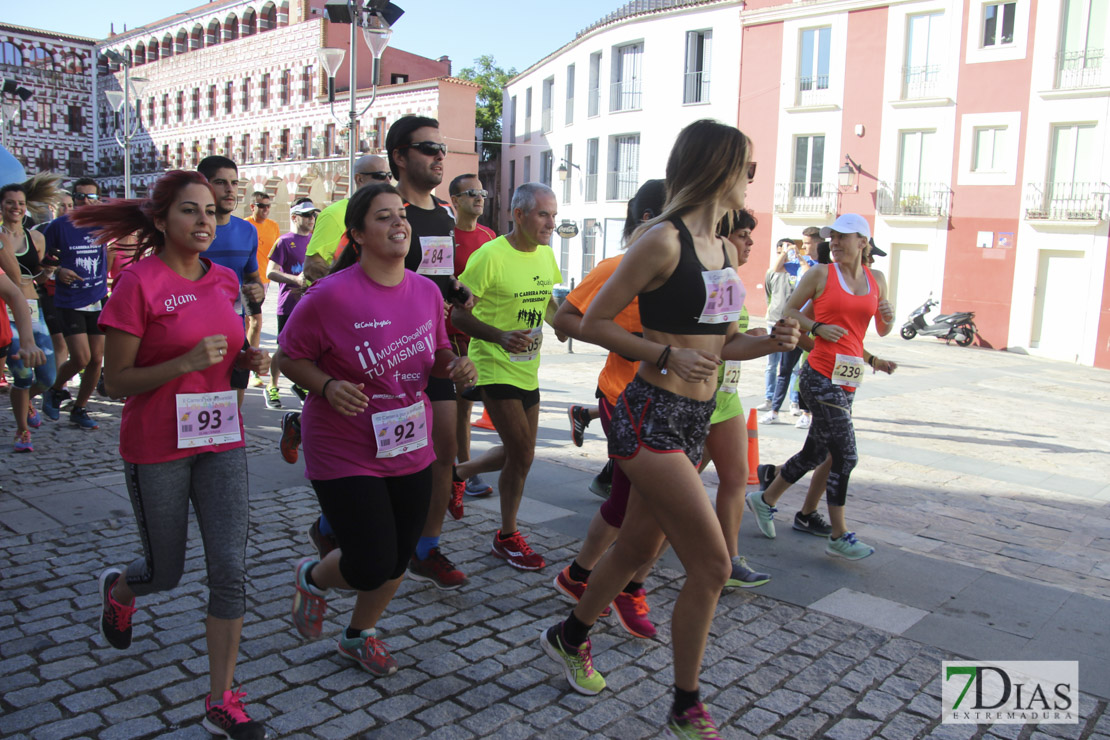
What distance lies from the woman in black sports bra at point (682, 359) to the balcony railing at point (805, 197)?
86.6 feet

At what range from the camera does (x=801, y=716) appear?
3186mm

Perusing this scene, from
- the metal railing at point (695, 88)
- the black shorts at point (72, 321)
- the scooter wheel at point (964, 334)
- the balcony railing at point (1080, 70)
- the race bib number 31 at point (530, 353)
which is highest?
the metal railing at point (695, 88)

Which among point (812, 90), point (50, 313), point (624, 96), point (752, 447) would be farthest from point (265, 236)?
point (624, 96)

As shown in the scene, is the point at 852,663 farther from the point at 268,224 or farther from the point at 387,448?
the point at 268,224

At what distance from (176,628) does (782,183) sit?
91.9 ft

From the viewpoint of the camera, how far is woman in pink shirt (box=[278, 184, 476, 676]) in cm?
310

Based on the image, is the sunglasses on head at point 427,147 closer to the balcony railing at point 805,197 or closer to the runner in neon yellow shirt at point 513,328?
the runner in neon yellow shirt at point 513,328

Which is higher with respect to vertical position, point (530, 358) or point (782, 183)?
point (782, 183)

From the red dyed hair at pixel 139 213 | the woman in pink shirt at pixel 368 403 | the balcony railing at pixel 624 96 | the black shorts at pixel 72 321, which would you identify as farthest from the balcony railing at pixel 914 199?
the red dyed hair at pixel 139 213

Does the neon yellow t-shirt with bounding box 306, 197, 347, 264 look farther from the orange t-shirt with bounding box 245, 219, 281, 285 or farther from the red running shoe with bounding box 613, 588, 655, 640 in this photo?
the orange t-shirt with bounding box 245, 219, 281, 285

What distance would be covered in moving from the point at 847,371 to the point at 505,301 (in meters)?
1.98

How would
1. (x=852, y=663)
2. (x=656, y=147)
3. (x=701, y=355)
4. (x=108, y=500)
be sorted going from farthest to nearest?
1. (x=656, y=147)
2. (x=108, y=500)
3. (x=852, y=663)
4. (x=701, y=355)

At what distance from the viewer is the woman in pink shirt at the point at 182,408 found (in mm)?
2906

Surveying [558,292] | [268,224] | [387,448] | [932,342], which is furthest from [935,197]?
[387,448]
